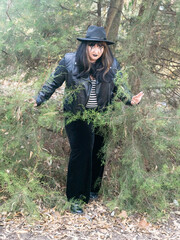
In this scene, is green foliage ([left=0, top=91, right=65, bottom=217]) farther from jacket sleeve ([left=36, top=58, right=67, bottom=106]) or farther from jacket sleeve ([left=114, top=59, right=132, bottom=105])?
jacket sleeve ([left=114, top=59, right=132, bottom=105])

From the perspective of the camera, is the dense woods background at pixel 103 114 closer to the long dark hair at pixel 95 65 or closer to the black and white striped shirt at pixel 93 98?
the black and white striped shirt at pixel 93 98

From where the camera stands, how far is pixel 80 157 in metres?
3.62

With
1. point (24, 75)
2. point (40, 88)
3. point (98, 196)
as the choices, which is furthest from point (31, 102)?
point (98, 196)

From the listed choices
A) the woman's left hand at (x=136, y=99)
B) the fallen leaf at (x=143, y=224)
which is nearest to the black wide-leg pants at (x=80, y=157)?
the woman's left hand at (x=136, y=99)

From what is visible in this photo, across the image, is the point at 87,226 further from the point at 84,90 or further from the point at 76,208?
the point at 84,90

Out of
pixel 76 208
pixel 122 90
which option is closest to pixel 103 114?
pixel 122 90

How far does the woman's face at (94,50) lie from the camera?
3.37 metres

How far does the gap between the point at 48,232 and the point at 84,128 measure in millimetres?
1247

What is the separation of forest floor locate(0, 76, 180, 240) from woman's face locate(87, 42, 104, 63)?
85cm

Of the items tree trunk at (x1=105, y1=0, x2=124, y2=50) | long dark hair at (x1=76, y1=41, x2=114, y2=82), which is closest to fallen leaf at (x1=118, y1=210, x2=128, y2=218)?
long dark hair at (x1=76, y1=41, x2=114, y2=82)

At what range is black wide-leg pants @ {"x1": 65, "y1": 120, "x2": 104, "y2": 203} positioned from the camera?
3.58 metres

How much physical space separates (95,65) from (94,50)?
0.57 feet

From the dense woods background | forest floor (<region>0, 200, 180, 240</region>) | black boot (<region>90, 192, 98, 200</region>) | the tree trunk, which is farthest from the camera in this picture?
the tree trunk

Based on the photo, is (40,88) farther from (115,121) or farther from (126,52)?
(126,52)
